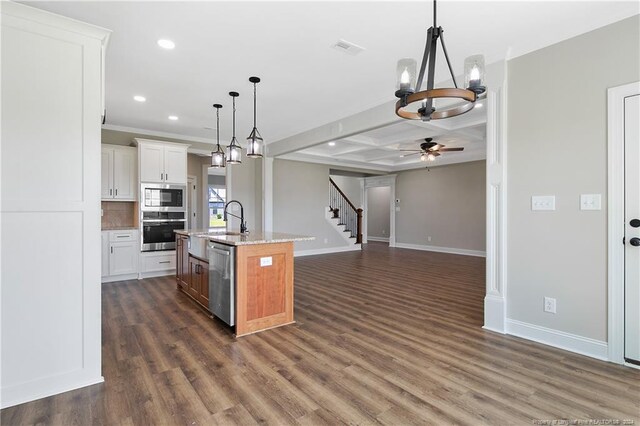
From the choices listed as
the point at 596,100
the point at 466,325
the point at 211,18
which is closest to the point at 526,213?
the point at 596,100

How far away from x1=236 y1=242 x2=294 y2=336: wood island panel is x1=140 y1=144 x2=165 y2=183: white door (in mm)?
3483

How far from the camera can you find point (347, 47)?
311cm

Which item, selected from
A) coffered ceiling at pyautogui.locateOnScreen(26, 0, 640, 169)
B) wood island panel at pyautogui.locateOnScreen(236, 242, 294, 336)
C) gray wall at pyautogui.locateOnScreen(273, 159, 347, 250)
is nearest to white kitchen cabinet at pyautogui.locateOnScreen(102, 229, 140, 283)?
coffered ceiling at pyautogui.locateOnScreen(26, 0, 640, 169)

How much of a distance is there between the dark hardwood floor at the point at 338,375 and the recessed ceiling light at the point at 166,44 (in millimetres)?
2770

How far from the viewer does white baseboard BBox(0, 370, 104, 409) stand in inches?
80.1

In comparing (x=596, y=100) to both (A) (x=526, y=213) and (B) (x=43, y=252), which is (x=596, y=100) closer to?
(A) (x=526, y=213)

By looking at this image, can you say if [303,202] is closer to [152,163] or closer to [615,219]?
[152,163]

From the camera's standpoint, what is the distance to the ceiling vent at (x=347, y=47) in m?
3.03

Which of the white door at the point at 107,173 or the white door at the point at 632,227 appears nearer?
the white door at the point at 632,227

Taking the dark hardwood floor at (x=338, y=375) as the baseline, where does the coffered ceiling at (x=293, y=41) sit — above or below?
above

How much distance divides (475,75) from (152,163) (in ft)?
17.7

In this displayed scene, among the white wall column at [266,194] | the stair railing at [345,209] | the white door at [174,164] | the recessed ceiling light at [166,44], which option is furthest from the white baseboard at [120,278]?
the stair railing at [345,209]

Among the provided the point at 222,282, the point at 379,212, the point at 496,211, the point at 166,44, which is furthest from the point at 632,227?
the point at 379,212

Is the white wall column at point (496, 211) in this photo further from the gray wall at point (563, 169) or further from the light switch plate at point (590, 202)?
the light switch plate at point (590, 202)
